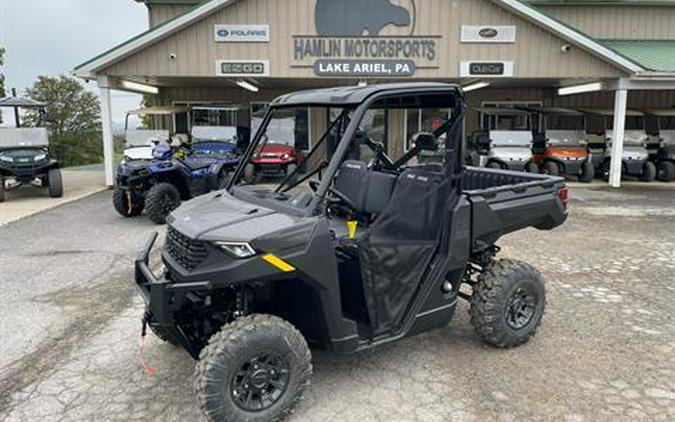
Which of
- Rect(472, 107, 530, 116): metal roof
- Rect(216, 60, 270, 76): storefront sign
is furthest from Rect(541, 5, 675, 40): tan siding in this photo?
Rect(216, 60, 270, 76): storefront sign

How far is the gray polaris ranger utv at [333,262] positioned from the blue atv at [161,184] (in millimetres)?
5412

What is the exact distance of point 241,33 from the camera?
1356cm

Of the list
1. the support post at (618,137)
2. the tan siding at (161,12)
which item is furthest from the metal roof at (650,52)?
the tan siding at (161,12)

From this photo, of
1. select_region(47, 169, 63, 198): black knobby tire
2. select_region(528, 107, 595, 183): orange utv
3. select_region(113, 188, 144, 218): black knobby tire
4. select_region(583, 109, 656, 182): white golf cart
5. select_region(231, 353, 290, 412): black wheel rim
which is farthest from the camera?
select_region(583, 109, 656, 182): white golf cart

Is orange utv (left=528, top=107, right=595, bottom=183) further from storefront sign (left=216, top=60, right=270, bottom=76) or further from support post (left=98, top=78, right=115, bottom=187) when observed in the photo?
support post (left=98, top=78, right=115, bottom=187)

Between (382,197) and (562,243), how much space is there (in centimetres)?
478

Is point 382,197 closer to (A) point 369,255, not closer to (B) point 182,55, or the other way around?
(A) point 369,255

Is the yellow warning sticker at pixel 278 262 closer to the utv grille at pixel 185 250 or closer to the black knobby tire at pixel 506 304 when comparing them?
the utv grille at pixel 185 250

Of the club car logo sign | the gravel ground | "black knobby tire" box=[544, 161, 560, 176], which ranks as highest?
the club car logo sign

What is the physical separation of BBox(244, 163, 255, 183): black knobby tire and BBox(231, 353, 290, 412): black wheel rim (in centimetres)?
157

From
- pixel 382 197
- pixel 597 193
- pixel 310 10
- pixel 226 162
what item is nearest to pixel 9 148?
pixel 226 162

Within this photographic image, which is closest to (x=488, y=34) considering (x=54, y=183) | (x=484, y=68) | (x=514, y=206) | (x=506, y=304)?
(x=484, y=68)

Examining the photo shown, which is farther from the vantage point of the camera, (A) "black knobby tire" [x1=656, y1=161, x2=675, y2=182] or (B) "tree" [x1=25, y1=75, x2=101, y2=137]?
(B) "tree" [x1=25, y1=75, x2=101, y2=137]

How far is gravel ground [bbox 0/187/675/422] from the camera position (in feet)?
10.8
